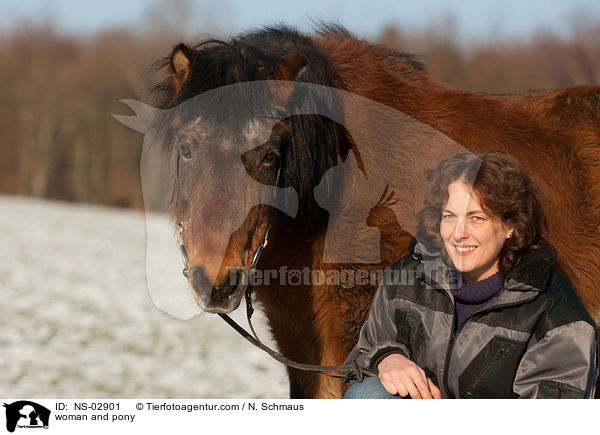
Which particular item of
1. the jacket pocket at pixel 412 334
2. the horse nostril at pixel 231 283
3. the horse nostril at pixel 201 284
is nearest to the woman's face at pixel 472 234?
the jacket pocket at pixel 412 334

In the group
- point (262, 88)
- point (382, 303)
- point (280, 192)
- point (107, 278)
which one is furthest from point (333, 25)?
point (107, 278)

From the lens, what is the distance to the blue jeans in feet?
7.11

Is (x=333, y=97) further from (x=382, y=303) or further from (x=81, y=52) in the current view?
(x=81, y=52)

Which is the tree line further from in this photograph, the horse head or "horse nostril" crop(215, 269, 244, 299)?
"horse nostril" crop(215, 269, 244, 299)

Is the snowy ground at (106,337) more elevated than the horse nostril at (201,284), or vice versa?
the horse nostril at (201,284)

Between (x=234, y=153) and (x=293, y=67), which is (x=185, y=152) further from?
(x=293, y=67)

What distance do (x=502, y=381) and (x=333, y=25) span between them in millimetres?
2297

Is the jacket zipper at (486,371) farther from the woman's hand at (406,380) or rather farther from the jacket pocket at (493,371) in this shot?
the woman's hand at (406,380)

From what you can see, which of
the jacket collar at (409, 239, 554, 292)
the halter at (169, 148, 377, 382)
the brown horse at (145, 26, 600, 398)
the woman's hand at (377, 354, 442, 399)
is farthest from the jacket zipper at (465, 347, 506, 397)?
the brown horse at (145, 26, 600, 398)

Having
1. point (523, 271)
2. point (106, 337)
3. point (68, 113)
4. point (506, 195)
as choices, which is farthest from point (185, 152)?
point (68, 113)

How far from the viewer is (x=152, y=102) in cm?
303

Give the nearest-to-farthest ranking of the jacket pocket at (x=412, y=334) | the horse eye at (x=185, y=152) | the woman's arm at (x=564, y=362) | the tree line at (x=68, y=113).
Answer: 1. the woman's arm at (x=564, y=362)
2. the jacket pocket at (x=412, y=334)
3. the horse eye at (x=185, y=152)
4. the tree line at (x=68, y=113)
